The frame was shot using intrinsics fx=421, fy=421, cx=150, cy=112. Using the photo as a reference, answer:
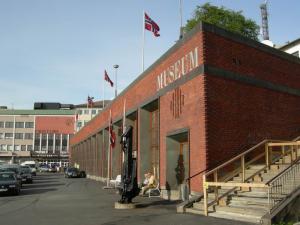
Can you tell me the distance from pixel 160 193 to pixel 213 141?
6.09m

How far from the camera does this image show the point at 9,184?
86.3 feet

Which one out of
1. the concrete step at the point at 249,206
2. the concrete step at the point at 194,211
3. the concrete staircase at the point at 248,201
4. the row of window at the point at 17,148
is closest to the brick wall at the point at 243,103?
the concrete staircase at the point at 248,201

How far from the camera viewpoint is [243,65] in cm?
1941

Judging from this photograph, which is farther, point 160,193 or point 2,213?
point 160,193

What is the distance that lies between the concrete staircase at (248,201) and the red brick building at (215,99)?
61.5 inches

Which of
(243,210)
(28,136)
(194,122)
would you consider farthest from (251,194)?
(28,136)

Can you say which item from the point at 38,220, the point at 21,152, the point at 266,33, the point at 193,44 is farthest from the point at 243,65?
the point at 21,152

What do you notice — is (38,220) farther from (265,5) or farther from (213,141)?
(265,5)

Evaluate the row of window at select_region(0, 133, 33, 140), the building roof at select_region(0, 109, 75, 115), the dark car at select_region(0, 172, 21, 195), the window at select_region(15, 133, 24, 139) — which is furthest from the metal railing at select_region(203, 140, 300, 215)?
the window at select_region(15, 133, 24, 139)

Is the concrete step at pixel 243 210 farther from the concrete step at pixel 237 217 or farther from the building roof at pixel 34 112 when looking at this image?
the building roof at pixel 34 112

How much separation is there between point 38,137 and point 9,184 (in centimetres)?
8816

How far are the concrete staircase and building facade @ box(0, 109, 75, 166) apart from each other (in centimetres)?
9847

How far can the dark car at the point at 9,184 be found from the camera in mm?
26156

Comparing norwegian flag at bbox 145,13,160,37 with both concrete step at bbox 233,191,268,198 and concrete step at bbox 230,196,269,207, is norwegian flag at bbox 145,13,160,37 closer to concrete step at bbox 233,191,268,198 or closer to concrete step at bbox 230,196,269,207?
concrete step at bbox 233,191,268,198
